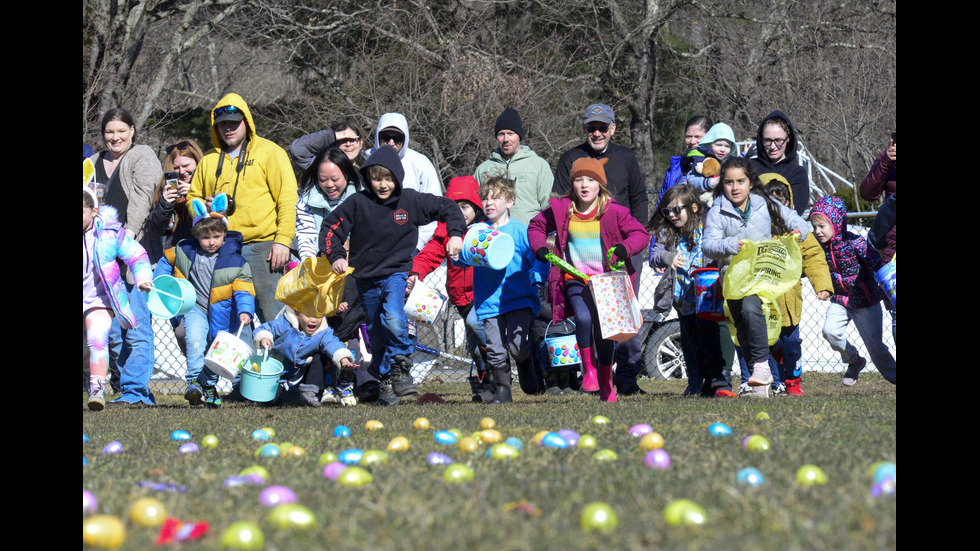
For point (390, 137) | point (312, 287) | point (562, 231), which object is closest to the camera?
point (562, 231)

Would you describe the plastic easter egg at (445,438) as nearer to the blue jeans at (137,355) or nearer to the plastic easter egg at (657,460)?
the plastic easter egg at (657,460)

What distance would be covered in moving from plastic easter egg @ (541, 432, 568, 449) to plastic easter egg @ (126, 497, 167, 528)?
1.72 m

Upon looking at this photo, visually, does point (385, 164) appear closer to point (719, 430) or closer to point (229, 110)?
point (229, 110)

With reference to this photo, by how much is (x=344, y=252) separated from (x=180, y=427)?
1872 mm

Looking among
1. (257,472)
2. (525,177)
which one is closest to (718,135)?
(525,177)

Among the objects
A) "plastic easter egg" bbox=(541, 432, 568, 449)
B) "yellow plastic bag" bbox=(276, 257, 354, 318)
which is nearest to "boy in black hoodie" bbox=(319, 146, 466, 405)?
"yellow plastic bag" bbox=(276, 257, 354, 318)

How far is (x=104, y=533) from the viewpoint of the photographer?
8.70ft

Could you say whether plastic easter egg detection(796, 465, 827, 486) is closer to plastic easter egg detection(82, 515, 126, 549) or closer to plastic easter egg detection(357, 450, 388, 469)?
plastic easter egg detection(357, 450, 388, 469)

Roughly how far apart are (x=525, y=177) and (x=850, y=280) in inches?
102

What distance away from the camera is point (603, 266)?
7.11m

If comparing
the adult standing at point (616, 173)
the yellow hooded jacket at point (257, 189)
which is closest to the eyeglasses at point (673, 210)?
the adult standing at point (616, 173)

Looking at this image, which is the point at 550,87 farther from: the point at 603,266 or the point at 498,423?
the point at 498,423

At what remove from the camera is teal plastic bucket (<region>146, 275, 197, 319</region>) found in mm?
7105

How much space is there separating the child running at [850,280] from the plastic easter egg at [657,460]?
14.4 feet
